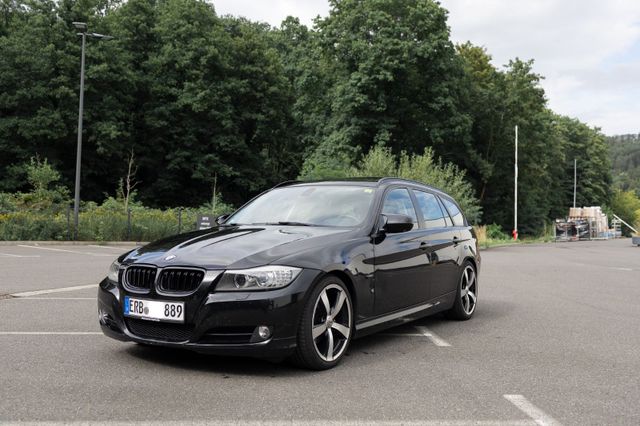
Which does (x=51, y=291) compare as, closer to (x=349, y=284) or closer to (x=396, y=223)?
(x=349, y=284)

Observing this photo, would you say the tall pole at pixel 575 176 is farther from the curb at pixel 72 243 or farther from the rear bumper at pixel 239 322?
the rear bumper at pixel 239 322

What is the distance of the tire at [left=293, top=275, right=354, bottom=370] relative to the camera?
15.9 feet

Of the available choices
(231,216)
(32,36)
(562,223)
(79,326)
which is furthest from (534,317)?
(562,223)

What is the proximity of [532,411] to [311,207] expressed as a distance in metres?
2.86

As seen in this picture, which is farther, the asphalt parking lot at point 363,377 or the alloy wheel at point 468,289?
the alloy wheel at point 468,289

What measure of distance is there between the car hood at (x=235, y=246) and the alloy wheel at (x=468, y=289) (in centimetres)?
261

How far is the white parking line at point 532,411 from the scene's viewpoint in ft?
12.8

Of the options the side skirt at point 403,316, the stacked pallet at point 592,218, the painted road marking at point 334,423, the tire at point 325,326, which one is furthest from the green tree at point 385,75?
the painted road marking at point 334,423

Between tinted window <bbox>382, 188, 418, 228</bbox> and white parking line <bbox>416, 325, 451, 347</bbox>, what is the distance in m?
1.14

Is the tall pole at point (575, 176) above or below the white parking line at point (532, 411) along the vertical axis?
above

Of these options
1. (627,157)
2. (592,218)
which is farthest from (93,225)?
(627,157)

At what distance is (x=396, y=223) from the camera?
576cm

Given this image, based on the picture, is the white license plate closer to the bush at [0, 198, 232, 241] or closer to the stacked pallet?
the bush at [0, 198, 232, 241]

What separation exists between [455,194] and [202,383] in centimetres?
2510
